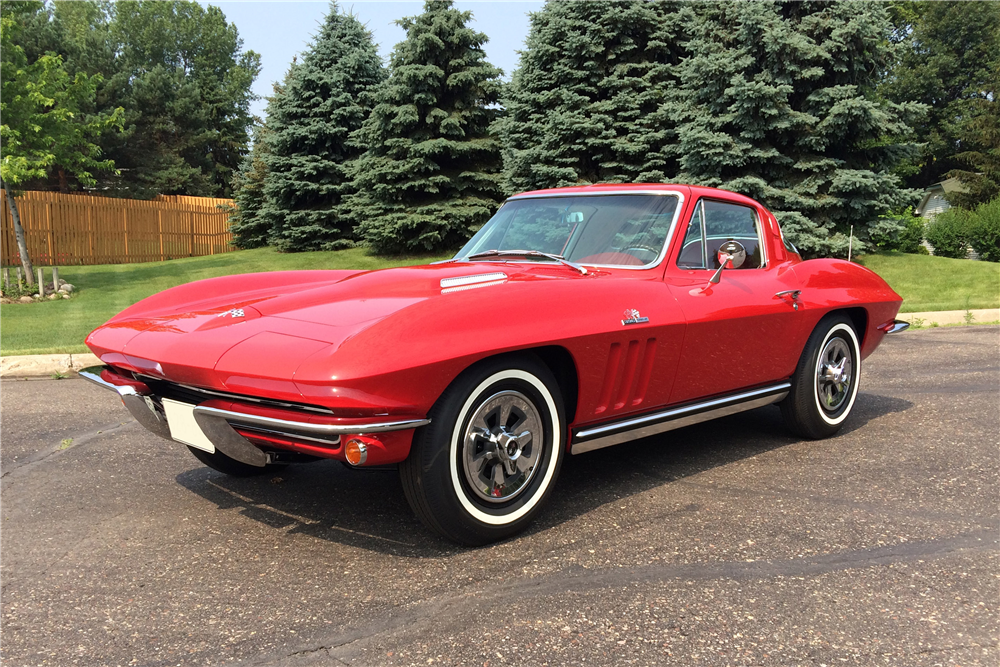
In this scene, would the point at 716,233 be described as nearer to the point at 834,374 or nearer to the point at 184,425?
the point at 834,374

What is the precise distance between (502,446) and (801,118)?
14.0 m

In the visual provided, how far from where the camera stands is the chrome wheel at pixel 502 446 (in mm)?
2904

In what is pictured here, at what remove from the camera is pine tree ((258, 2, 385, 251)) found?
21828 millimetres

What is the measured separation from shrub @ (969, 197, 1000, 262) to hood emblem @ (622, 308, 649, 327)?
80.5 feet

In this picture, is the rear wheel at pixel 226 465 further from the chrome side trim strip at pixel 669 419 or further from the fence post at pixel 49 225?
the fence post at pixel 49 225

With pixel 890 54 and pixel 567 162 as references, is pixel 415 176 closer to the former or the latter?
pixel 567 162

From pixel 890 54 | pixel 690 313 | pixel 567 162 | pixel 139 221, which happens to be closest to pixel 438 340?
pixel 690 313

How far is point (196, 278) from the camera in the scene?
726 inches

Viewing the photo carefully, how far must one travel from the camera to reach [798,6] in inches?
629

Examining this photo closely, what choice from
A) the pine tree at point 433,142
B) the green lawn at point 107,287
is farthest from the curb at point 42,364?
the pine tree at point 433,142

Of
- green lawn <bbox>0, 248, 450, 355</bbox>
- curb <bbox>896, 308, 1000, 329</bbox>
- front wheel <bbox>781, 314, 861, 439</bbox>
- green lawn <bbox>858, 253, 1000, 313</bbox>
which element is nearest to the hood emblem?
front wheel <bbox>781, 314, 861, 439</bbox>

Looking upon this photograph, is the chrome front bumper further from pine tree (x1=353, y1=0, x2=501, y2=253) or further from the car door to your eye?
pine tree (x1=353, y1=0, x2=501, y2=253)

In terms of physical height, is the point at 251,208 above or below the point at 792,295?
above

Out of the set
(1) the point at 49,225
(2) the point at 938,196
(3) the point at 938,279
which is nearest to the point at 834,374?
(3) the point at 938,279
